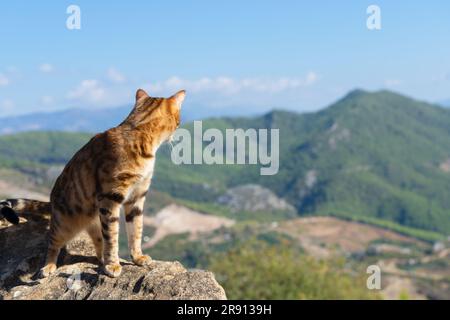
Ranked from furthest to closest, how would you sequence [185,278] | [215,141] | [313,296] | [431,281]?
[431,281], [313,296], [215,141], [185,278]

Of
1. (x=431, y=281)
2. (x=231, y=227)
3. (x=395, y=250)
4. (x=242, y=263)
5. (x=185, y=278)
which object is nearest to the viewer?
Result: (x=185, y=278)

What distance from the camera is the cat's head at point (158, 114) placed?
8.93 meters

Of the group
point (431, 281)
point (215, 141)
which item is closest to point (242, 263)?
point (215, 141)

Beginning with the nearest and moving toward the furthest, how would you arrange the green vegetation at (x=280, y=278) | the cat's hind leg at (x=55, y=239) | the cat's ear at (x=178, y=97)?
the cat's ear at (x=178, y=97), the cat's hind leg at (x=55, y=239), the green vegetation at (x=280, y=278)

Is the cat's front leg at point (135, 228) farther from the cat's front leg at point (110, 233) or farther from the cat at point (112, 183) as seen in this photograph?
the cat's front leg at point (110, 233)

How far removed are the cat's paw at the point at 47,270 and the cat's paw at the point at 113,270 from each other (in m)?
1.16

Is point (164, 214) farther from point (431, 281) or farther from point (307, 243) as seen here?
point (431, 281)

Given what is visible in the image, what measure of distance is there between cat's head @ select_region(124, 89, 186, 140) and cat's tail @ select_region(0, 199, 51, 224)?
2.95m

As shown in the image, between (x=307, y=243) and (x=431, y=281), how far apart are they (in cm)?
4333

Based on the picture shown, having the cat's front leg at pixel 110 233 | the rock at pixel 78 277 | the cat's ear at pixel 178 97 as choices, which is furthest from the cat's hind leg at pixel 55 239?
the cat's ear at pixel 178 97

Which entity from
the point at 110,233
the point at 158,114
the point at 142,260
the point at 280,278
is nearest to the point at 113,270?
the point at 110,233

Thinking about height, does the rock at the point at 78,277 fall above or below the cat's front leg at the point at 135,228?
below

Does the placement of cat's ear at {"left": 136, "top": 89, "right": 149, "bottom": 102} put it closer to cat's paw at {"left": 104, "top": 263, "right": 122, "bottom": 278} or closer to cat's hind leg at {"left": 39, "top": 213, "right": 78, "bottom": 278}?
cat's hind leg at {"left": 39, "top": 213, "right": 78, "bottom": 278}

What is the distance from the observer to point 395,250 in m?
159
